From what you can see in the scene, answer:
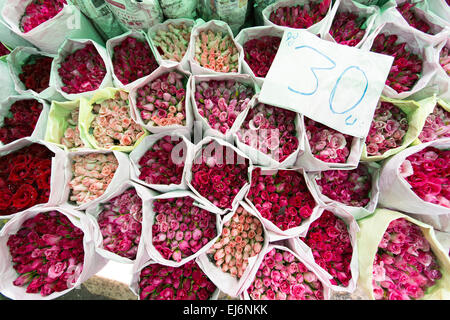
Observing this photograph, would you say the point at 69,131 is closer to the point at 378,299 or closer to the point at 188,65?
the point at 188,65

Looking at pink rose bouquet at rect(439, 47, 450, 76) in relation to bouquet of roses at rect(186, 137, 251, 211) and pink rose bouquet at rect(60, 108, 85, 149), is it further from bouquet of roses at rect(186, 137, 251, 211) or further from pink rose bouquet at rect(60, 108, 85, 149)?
pink rose bouquet at rect(60, 108, 85, 149)

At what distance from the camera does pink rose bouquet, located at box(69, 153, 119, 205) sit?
1014 mm

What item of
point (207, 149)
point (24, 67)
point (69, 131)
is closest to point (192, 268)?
point (207, 149)

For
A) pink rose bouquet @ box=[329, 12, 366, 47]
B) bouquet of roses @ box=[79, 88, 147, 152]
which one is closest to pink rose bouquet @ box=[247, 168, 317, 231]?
bouquet of roses @ box=[79, 88, 147, 152]

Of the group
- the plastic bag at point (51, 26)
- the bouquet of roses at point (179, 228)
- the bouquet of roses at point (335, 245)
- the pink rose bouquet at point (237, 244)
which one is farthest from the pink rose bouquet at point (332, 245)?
the plastic bag at point (51, 26)

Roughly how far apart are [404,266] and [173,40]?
58.6 inches

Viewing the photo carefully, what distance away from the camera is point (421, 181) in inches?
37.8

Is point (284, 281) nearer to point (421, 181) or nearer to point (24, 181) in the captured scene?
point (421, 181)

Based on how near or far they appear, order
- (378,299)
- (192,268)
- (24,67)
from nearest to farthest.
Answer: (378,299), (192,268), (24,67)

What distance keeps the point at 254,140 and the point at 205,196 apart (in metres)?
0.33

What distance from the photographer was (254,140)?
1.01 meters

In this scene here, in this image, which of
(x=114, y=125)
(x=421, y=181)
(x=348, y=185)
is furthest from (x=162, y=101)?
(x=421, y=181)

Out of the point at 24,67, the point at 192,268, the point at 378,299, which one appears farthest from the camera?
the point at 24,67

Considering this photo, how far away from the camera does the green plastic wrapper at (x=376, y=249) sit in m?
0.93
